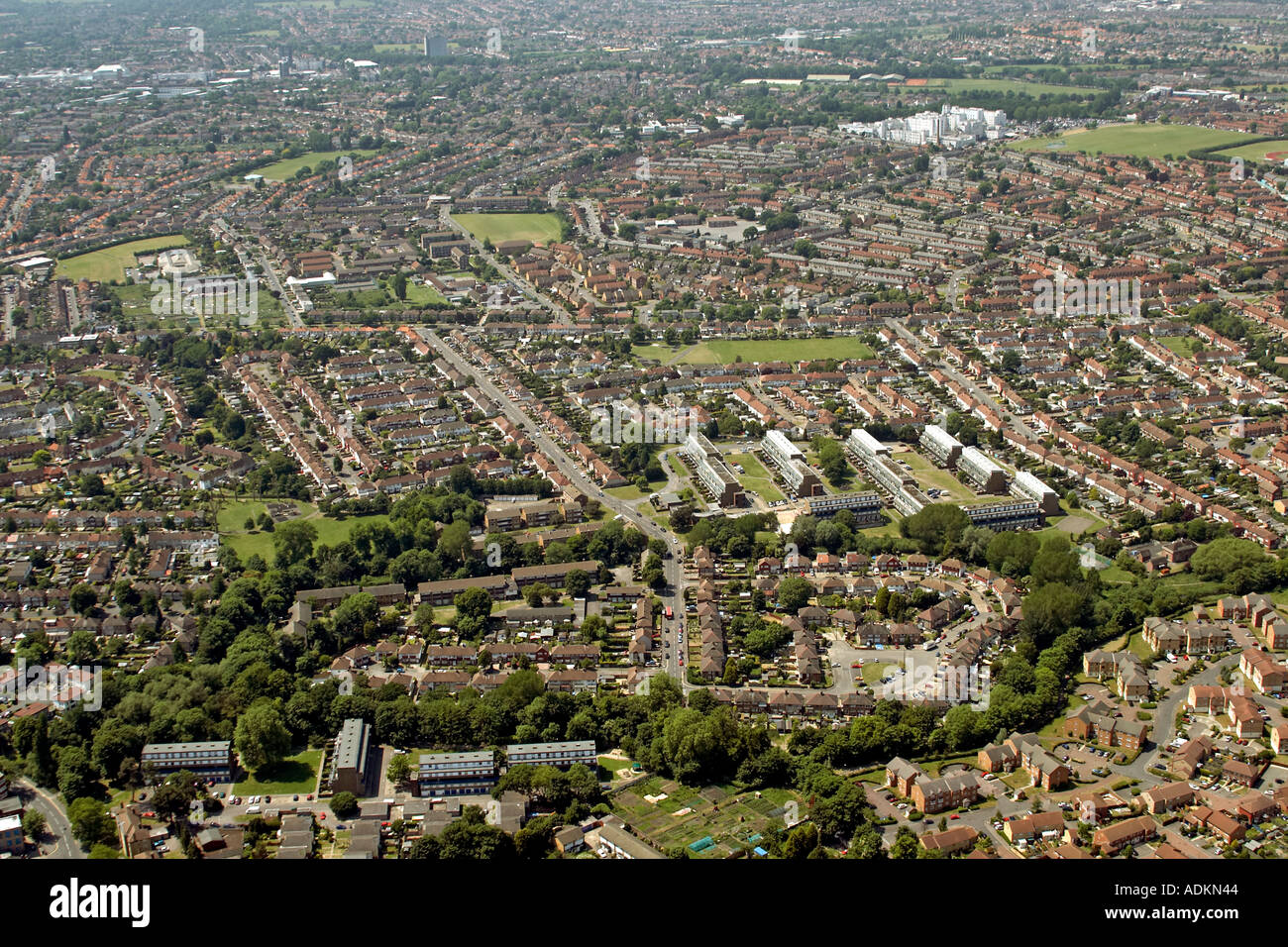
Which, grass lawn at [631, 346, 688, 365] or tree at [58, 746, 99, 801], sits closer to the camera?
tree at [58, 746, 99, 801]

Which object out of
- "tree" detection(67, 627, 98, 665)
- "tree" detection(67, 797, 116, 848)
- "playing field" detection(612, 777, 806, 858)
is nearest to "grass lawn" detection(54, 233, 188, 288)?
"tree" detection(67, 627, 98, 665)

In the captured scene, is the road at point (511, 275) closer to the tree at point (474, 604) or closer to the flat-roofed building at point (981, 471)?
the flat-roofed building at point (981, 471)

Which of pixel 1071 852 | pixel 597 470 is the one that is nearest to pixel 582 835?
pixel 1071 852

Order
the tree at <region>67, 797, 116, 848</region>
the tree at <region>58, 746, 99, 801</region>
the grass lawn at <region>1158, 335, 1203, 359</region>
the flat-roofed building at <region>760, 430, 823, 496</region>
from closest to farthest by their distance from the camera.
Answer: the tree at <region>67, 797, 116, 848</region>
the tree at <region>58, 746, 99, 801</region>
the flat-roofed building at <region>760, 430, 823, 496</region>
the grass lawn at <region>1158, 335, 1203, 359</region>

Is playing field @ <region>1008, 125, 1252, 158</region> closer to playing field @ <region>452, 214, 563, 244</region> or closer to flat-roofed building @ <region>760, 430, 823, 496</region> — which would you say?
playing field @ <region>452, 214, 563, 244</region>

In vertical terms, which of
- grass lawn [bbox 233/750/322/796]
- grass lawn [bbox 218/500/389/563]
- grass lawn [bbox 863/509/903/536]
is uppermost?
grass lawn [bbox 218/500/389/563]

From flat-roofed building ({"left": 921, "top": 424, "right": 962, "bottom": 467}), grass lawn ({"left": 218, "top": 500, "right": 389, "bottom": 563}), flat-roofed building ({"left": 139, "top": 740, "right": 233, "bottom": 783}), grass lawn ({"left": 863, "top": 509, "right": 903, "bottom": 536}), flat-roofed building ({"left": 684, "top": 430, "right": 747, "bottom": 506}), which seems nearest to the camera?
flat-roofed building ({"left": 139, "top": 740, "right": 233, "bottom": 783})

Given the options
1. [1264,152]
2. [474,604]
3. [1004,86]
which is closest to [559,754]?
[474,604]

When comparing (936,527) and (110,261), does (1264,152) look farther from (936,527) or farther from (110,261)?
(110,261)

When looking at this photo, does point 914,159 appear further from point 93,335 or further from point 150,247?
point 93,335
